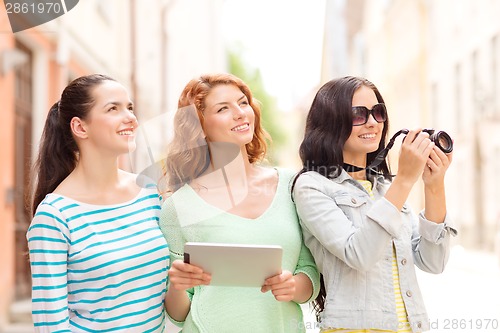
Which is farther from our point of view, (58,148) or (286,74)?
(286,74)

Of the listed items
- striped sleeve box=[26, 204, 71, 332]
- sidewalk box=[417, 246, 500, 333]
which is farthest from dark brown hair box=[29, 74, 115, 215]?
sidewalk box=[417, 246, 500, 333]

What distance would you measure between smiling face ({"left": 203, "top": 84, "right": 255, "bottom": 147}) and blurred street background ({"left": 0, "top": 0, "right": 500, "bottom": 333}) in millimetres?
189

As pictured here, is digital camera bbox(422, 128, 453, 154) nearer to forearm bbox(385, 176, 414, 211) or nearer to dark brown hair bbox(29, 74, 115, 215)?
forearm bbox(385, 176, 414, 211)

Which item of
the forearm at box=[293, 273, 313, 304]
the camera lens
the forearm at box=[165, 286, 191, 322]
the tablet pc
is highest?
the camera lens

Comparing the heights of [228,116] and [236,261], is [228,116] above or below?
above

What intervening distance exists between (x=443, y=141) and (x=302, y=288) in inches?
17.8

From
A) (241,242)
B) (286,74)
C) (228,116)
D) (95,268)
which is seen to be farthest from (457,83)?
(95,268)

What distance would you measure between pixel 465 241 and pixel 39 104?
6954 mm

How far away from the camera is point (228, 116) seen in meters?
1.67

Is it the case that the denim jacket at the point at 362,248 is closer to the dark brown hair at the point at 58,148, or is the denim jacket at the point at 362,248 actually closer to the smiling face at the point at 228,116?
the smiling face at the point at 228,116

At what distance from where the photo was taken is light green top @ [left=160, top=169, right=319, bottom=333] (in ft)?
5.21

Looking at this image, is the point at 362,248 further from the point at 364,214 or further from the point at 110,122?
the point at 110,122

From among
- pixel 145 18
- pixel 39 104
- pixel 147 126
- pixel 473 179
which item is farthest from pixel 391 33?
pixel 147 126

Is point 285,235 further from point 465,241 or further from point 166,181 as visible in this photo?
point 465,241
